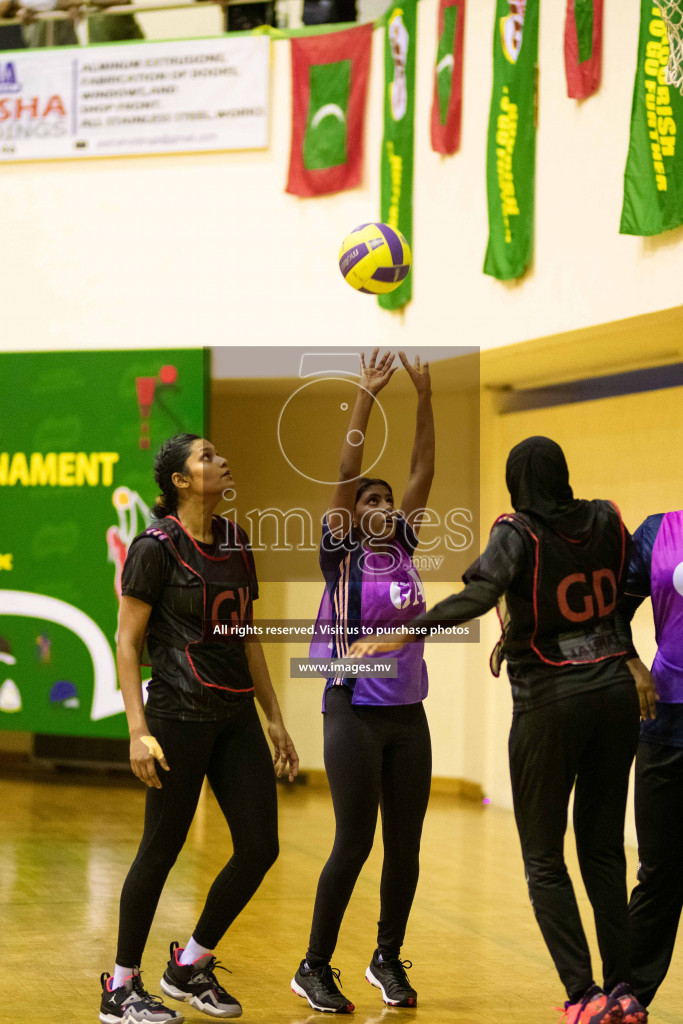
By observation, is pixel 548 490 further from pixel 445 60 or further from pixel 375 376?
pixel 445 60

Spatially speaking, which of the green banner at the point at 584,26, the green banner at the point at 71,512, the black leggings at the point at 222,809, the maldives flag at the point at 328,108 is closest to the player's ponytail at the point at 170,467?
the black leggings at the point at 222,809

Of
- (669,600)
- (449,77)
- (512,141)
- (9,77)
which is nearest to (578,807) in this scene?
(669,600)

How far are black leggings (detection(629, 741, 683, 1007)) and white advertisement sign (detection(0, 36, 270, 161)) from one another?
6137 mm

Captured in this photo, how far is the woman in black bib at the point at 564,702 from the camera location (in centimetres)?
322

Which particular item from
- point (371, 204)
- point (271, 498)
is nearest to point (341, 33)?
point (371, 204)

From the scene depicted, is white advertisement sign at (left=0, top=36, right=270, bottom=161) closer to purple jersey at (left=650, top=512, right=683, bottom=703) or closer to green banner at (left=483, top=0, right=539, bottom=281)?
green banner at (left=483, top=0, right=539, bottom=281)

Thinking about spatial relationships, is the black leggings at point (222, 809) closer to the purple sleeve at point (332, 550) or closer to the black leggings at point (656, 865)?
the purple sleeve at point (332, 550)

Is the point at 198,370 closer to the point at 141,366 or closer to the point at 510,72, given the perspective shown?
the point at 141,366

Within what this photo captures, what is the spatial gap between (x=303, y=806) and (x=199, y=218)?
4302 mm

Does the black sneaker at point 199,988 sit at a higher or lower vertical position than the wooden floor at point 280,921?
higher

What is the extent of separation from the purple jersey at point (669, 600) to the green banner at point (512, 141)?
11.5 ft

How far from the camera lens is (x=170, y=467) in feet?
12.5

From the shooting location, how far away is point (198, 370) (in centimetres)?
823

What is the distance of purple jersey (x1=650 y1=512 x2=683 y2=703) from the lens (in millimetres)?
3531
